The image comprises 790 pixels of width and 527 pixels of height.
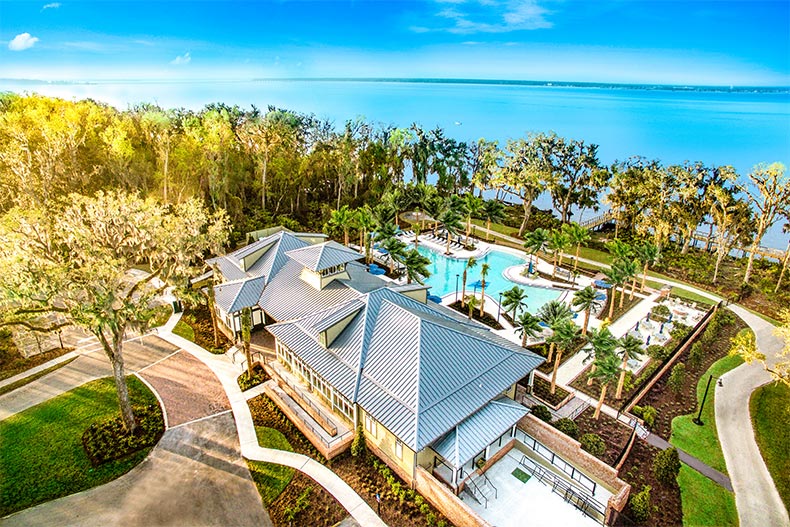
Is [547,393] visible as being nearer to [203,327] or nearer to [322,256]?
[322,256]

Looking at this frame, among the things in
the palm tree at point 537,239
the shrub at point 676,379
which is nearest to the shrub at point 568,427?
the shrub at point 676,379

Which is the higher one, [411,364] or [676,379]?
[411,364]

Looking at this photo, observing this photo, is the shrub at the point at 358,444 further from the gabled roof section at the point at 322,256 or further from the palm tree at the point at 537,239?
the palm tree at the point at 537,239

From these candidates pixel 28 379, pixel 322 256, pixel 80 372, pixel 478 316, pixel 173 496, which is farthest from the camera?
pixel 478 316

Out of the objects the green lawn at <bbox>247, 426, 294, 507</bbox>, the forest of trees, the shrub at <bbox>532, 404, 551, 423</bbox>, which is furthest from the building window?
the forest of trees

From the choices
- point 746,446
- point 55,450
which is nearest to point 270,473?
point 55,450

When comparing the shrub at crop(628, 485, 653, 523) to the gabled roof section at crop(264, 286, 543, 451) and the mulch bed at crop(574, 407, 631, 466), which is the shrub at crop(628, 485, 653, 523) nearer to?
the mulch bed at crop(574, 407, 631, 466)
